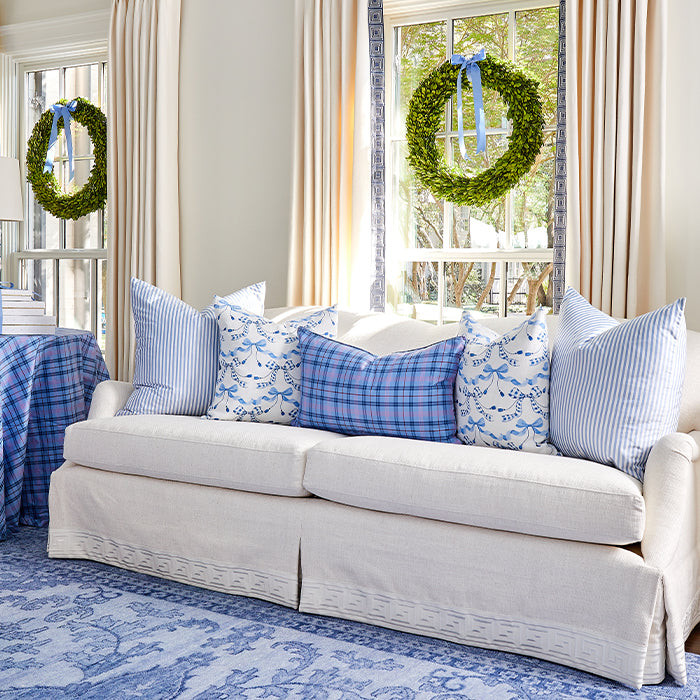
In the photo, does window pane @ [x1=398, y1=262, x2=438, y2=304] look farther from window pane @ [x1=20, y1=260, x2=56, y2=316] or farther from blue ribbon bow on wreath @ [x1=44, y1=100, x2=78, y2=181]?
window pane @ [x1=20, y1=260, x2=56, y2=316]

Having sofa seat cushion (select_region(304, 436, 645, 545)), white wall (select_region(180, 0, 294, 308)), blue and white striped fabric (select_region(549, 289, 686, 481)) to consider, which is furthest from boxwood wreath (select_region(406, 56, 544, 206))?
sofa seat cushion (select_region(304, 436, 645, 545))

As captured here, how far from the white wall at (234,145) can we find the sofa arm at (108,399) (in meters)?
1.22

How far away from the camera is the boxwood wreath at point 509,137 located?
353 cm

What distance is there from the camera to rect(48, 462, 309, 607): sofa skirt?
242cm

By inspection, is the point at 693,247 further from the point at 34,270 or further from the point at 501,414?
the point at 34,270

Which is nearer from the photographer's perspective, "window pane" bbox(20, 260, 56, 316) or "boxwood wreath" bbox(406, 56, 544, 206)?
"boxwood wreath" bbox(406, 56, 544, 206)

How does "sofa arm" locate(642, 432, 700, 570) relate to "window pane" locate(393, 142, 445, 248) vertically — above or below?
below

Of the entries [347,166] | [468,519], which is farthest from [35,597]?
[347,166]

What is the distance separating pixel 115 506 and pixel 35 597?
371 mm

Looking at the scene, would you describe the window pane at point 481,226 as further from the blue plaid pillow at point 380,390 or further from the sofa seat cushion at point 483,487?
the sofa seat cushion at point 483,487

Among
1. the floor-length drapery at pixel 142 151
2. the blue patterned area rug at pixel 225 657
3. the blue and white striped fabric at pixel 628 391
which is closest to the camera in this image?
the blue patterned area rug at pixel 225 657

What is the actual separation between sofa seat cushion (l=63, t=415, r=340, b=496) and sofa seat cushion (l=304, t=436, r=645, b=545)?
0.08 m

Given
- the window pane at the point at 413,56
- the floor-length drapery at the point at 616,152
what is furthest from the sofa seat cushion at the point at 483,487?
the window pane at the point at 413,56

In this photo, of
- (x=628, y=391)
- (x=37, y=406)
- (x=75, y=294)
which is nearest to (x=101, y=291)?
(x=75, y=294)
